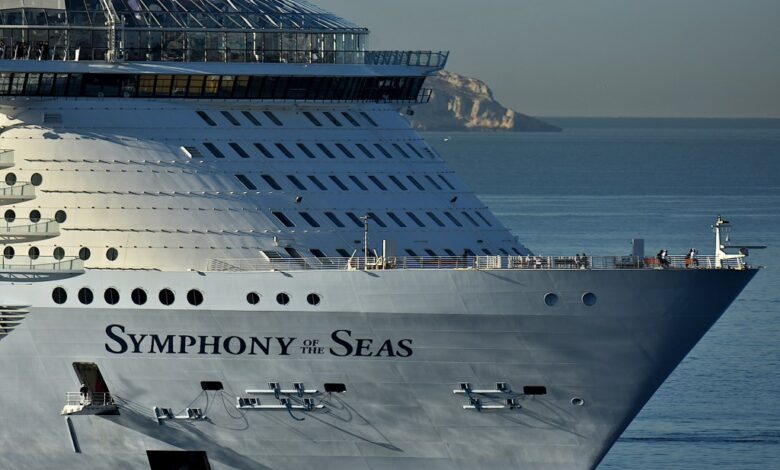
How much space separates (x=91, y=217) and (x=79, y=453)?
5831mm

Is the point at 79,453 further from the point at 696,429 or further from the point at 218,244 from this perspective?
the point at 696,429

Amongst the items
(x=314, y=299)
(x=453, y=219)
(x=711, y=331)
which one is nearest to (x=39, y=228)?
(x=314, y=299)

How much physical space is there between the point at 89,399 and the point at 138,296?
298 centimetres

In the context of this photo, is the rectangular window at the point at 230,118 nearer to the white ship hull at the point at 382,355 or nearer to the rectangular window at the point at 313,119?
the rectangular window at the point at 313,119

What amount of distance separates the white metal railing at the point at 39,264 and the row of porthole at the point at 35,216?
0.95 meters

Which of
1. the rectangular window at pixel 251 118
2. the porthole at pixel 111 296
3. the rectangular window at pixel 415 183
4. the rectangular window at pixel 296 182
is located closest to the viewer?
the porthole at pixel 111 296

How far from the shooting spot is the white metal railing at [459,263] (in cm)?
5241

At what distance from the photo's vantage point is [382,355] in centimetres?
5250

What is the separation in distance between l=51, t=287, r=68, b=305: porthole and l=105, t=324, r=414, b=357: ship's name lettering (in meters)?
1.26

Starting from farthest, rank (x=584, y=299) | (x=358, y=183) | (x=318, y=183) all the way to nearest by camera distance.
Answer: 1. (x=358, y=183)
2. (x=318, y=183)
3. (x=584, y=299)

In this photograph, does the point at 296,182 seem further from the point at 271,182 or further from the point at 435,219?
the point at 435,219

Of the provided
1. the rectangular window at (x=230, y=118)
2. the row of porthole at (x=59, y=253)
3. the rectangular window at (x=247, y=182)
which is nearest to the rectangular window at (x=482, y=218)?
the rectangular window at (x=247, y=182)

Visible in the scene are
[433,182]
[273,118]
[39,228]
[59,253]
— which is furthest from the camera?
[433,182]

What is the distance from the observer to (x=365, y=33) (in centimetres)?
5753
